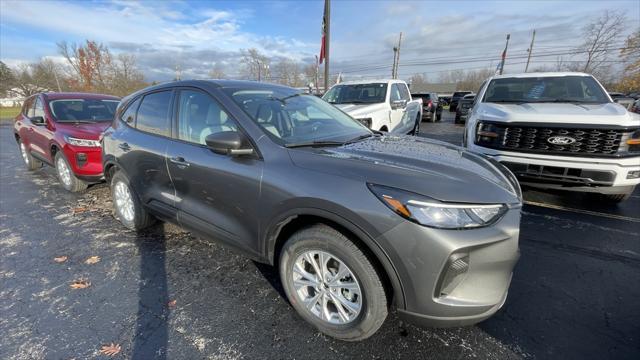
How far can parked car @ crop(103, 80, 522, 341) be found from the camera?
1.77m

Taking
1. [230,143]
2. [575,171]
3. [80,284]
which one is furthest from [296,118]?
[575,171]

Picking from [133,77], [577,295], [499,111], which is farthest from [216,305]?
[133,77]

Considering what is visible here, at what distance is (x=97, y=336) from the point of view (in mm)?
2209

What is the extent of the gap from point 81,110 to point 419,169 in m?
6.52

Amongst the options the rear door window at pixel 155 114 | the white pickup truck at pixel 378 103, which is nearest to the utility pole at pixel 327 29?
the white pickup truck at pixel 378 103

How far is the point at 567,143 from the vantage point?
3.90 metres

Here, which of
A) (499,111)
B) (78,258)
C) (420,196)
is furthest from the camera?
(499,111)

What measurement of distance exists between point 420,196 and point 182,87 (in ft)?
8.26

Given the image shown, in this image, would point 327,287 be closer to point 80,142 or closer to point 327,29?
point 80,142

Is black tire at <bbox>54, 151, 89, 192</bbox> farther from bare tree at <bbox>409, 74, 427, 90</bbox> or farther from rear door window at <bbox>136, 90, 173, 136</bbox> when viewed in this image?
bare tree at <bbox>409, 74, 427, 90</bbox>

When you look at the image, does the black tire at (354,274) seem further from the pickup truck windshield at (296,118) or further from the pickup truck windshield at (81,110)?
the pickup truck windshield at (81,110)

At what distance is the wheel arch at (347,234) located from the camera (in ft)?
6.02

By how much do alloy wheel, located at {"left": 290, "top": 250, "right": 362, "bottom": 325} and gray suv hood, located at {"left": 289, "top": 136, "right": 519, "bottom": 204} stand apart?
61 cm

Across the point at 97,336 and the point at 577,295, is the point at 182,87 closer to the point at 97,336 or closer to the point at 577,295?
the point at 97,336
